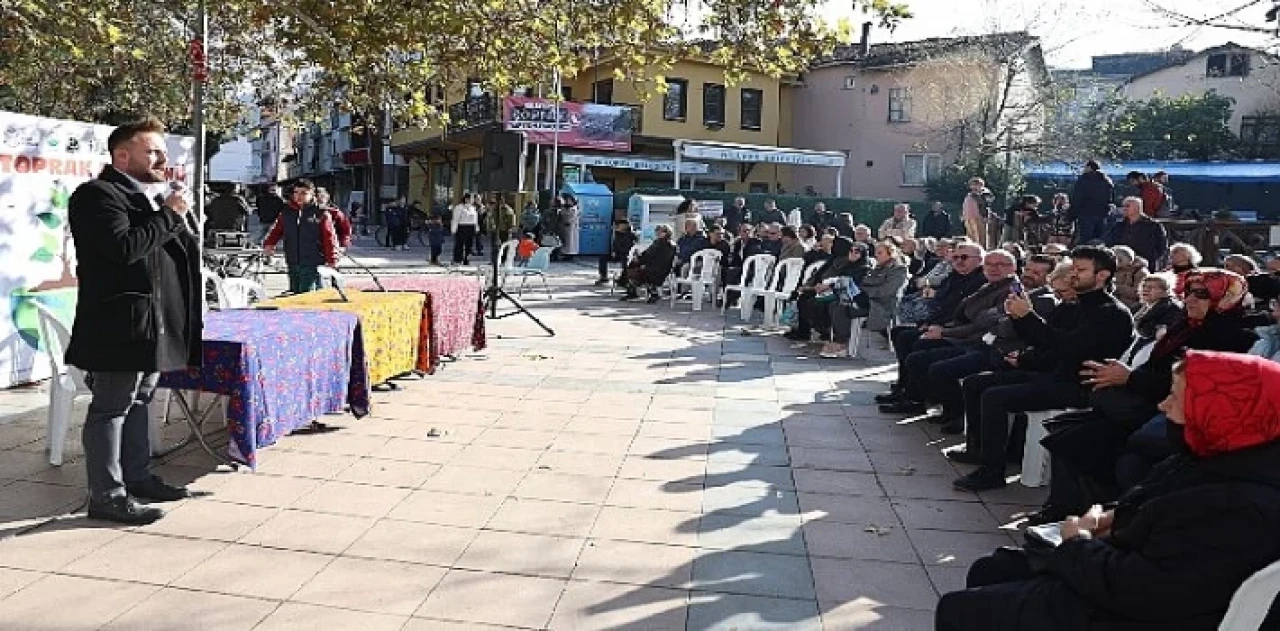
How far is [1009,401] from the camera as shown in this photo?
542 centimetres

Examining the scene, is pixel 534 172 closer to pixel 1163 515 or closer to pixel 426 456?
pixel 426 456

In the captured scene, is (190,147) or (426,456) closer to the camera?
(426,456)

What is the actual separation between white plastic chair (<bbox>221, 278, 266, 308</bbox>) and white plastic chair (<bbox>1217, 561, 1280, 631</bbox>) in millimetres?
6817

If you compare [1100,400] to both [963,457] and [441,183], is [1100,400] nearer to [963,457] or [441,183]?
[963,457]

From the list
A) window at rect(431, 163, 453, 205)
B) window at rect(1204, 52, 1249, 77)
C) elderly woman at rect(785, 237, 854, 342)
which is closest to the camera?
elderly woman at rect(785, 237, 854, 342)

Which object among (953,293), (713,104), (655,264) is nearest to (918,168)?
(713,104)

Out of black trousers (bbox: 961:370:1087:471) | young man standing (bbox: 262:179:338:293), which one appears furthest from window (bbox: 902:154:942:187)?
black trousers (bbox: 961:370:1087:471)

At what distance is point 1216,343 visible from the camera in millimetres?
4473

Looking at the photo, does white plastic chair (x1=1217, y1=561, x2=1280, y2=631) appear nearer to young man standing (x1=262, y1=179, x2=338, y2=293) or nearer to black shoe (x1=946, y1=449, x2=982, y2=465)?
black shoe (x1=946, y1=449, x2=982, y2=465)

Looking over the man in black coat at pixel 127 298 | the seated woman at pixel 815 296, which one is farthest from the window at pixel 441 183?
the man in black coat at pixel 127 298

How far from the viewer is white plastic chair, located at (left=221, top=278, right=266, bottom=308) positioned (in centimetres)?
753

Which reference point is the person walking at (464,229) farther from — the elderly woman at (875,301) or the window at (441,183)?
the window at (441,183)

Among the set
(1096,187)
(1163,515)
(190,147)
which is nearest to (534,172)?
(1096,187)

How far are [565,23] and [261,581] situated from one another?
6.56 m
